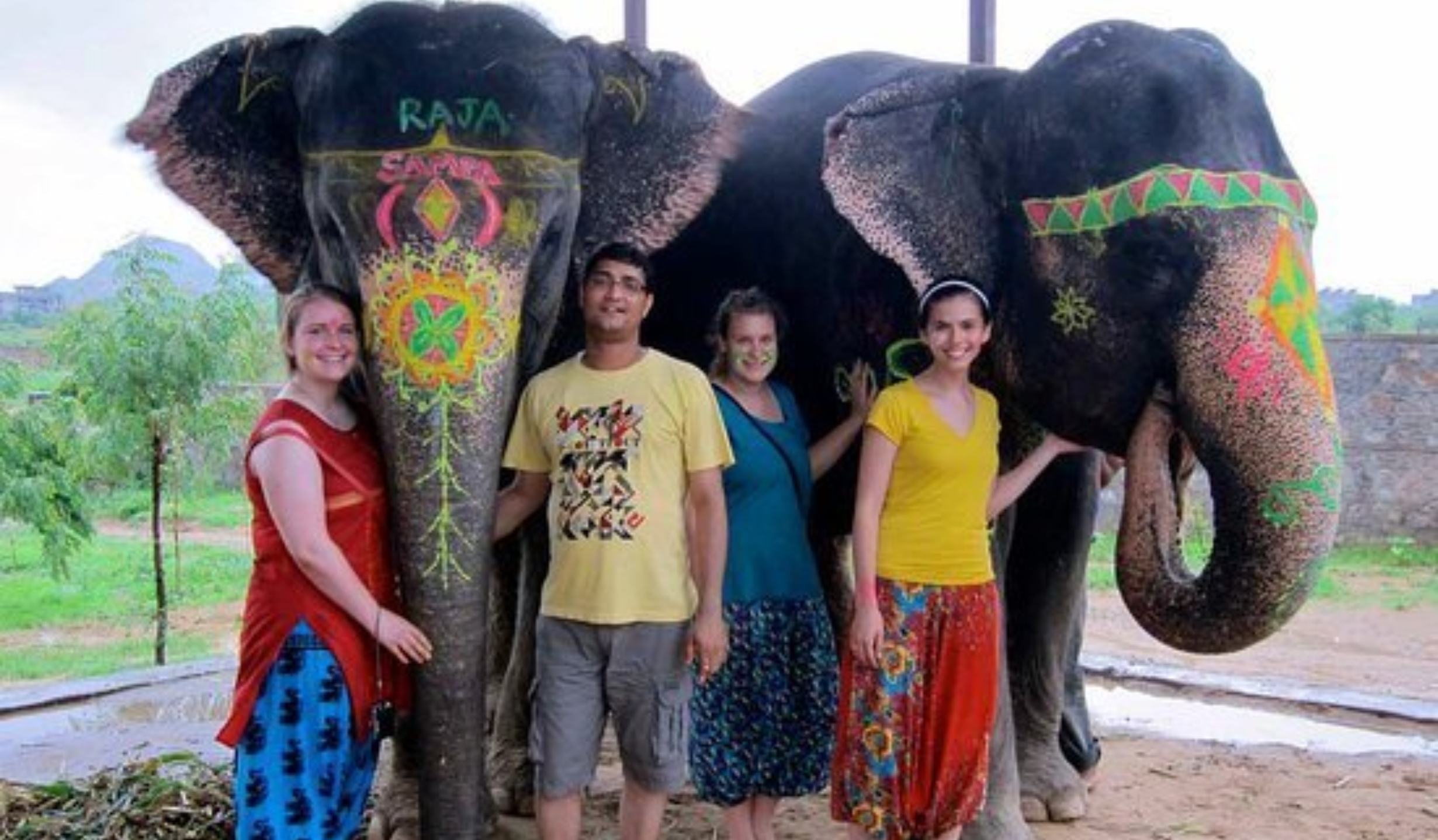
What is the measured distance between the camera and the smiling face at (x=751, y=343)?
3.19 meters

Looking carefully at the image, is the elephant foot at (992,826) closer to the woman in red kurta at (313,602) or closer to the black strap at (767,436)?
the black strap at (767,436)

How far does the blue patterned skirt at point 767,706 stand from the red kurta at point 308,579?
2.67ft

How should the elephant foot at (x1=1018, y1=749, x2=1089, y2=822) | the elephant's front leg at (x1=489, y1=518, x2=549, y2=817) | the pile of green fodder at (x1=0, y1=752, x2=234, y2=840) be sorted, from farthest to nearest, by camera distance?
the elephant foot at (x1=1018, y1=749, x2=1089, y2=822)
the elephant's front leg at (x1=489, y1=518, x2=549, y2=817)
the pile of green fodder at (x1=0, y1=752, x2=234, y2=840)

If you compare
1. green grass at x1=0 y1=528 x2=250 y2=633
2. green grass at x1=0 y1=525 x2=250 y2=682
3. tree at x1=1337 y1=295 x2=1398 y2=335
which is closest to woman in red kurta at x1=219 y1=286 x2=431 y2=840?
green grass at x1=0 y1=525 x2=250 y2=682

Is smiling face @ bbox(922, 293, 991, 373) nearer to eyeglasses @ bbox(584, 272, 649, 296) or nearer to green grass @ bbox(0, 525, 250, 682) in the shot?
eyeglasses @ bbox(584, 272, 649, 296)

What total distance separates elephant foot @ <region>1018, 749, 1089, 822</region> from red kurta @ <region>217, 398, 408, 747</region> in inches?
81.7

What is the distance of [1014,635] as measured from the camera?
13.7 feet

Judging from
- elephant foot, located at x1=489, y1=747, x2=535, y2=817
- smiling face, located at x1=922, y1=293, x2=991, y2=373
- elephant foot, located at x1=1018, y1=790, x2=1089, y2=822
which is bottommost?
elephant foot, located at x1=1018, y1=790, x2=1089, y2=822

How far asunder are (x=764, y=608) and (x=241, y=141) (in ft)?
5.31

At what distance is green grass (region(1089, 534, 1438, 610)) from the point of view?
34.5ft

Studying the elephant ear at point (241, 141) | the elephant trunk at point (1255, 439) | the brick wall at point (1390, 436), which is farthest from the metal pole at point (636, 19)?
the brick wall at point (1390, 436)

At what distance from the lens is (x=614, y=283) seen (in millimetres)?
2990

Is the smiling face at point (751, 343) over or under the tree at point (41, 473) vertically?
over

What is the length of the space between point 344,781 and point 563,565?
594 millimetres
